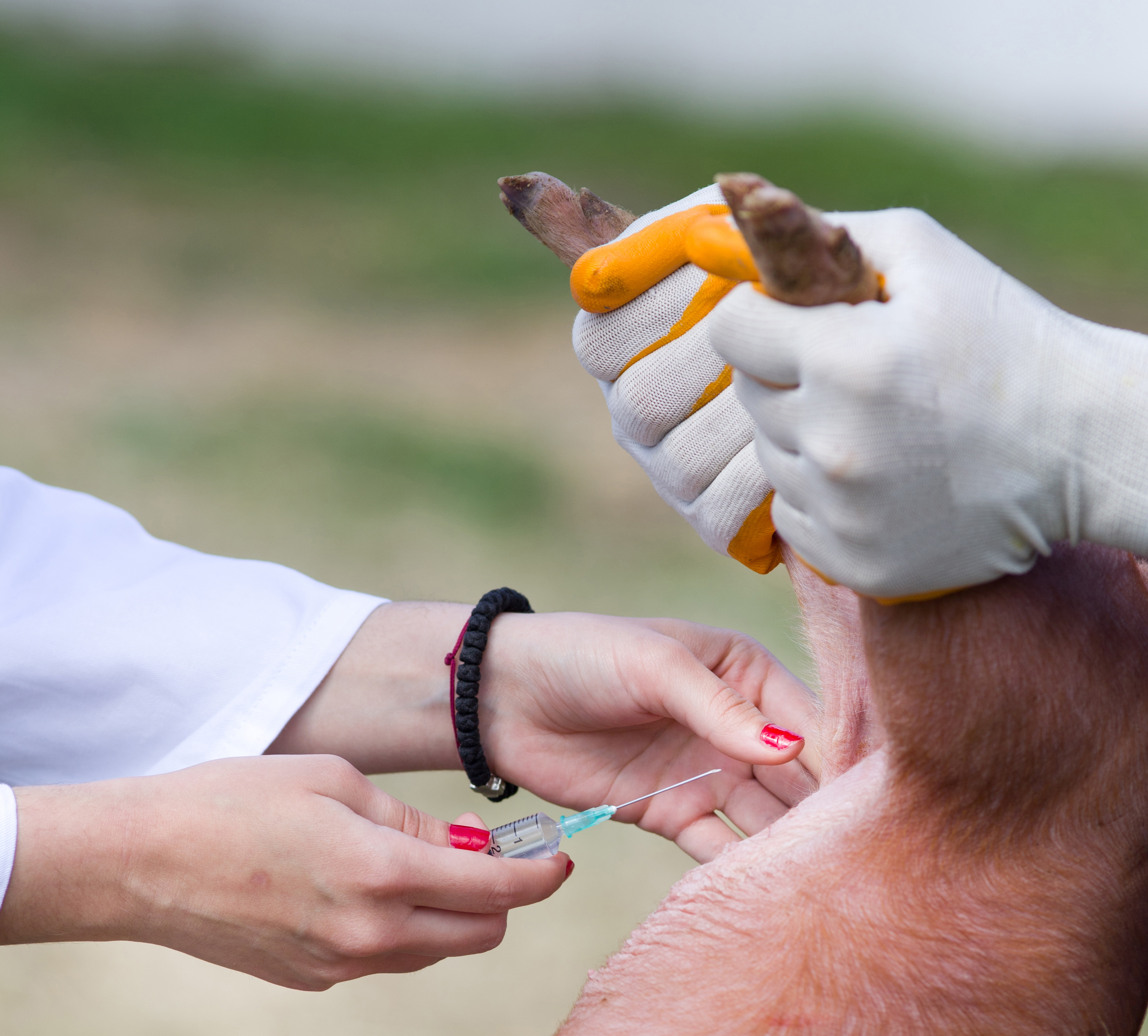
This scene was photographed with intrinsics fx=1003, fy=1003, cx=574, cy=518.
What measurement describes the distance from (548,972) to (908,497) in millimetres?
1654

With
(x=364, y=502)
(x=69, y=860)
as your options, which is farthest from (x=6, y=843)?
(x=364, y=502)

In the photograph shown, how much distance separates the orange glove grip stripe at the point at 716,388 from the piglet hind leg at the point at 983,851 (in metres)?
0.28

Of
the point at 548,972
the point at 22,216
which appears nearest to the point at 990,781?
the point at 548,972

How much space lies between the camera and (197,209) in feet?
17.7

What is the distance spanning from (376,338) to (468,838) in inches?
148

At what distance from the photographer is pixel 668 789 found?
1109mm

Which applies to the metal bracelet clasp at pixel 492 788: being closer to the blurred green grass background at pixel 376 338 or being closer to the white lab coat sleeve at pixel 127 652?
the white lab coat sleeve at pixel 127 652

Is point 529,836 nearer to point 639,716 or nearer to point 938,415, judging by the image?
point 639,716

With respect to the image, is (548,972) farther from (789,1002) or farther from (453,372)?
(453,372)

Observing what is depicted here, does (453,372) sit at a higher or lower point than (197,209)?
lower

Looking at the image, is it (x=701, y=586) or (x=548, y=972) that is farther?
(x=701, y=586)

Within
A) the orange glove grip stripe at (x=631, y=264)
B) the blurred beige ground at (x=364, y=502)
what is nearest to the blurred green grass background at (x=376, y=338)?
the blurred beige ground at (x=364, y=502)

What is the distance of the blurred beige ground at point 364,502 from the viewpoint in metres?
1.86

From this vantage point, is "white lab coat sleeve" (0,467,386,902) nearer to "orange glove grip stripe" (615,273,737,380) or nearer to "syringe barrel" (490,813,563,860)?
"syringe barrel" (490,813,563,860)
